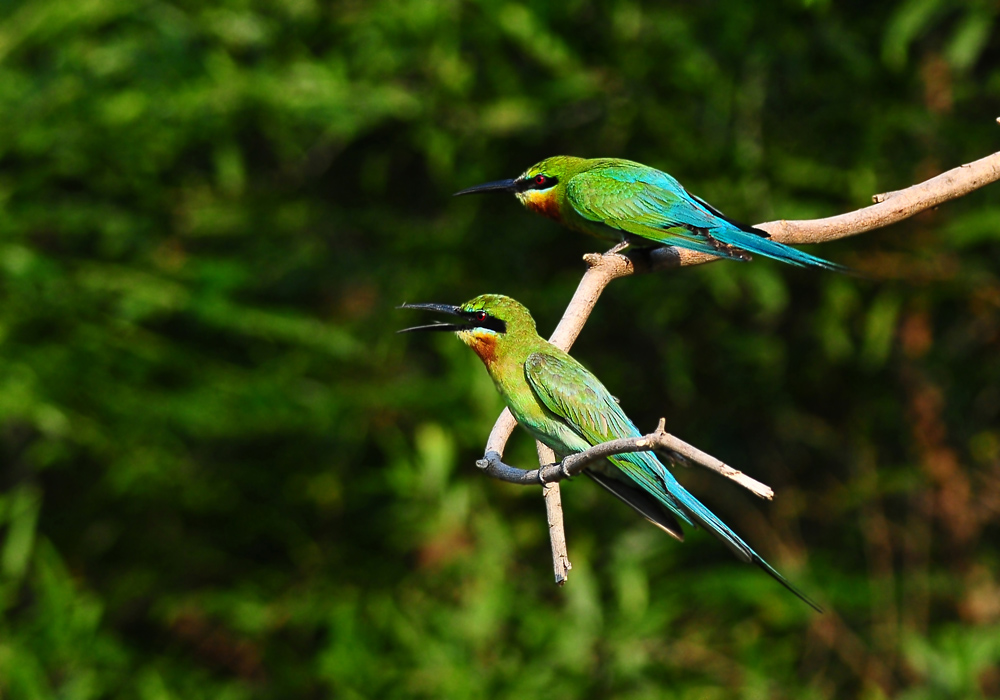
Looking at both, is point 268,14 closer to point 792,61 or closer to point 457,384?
point 457,384

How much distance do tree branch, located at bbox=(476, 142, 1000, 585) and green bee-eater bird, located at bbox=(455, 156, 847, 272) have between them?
0.13ft

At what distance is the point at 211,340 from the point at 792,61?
116 inches

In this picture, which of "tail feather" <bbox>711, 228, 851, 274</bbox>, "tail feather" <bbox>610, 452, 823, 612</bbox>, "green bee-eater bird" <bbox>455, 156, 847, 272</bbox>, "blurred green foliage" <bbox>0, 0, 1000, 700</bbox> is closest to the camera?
"tail feather" <bbox>610, 452, 823, 612</bbox>

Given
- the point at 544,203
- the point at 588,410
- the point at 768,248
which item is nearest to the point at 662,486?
the point at 588,410

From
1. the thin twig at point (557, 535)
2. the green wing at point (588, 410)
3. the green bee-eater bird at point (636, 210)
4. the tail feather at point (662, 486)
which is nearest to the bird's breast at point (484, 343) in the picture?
the green wing at point (588, 410)

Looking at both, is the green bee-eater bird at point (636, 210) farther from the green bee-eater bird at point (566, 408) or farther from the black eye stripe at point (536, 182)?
the green bee-eater bird at point (566, 408)

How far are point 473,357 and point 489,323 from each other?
2.42 metres

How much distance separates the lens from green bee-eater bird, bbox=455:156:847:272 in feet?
6.48

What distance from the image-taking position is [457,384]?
15.1 ft

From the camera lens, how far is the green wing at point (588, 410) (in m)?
1.76

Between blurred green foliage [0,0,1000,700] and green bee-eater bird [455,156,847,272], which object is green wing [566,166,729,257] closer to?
green bee-eater bird [455,156,847,272]

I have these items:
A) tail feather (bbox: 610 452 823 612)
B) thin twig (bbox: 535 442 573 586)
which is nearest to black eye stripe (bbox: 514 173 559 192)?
tail feather (bbox: 610 452 823 612)

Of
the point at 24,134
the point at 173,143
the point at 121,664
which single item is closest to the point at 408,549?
the point at 121,664

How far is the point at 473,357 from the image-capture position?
15.2 ft
